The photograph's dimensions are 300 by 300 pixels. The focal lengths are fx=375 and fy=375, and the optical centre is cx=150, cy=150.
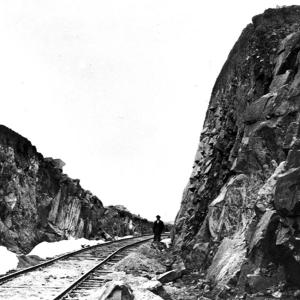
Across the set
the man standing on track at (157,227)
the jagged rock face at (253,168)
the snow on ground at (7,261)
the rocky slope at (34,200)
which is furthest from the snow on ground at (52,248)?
the jagged rock face at (253,168)

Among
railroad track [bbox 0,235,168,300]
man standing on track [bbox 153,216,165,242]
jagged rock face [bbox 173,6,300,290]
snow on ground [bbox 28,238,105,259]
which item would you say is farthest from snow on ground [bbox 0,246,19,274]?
man standing on track [bbox 153,216,165,242]

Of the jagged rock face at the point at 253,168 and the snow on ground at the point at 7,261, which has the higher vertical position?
the jagged rock face at the point at 253,168

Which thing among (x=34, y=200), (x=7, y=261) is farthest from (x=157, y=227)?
(x=7, y=261)

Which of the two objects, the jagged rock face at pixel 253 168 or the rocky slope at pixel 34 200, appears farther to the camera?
the rocky slope at pixel 34 200

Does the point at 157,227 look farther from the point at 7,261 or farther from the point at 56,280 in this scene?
the point at 56,280

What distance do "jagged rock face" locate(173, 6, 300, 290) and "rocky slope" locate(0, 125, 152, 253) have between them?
9.30 meters

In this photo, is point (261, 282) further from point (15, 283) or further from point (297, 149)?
point (15, 283)

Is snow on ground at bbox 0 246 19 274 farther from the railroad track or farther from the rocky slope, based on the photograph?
the rocky slope

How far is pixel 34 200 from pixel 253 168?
17.2 metres

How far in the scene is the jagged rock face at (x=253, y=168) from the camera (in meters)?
7.50

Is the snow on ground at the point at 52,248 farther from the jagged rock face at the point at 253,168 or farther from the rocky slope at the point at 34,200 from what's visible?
the jagged rock face at the point at 253,168

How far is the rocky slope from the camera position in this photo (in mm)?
21000

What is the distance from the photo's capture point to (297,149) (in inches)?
309

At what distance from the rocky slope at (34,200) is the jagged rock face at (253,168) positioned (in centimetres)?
930
